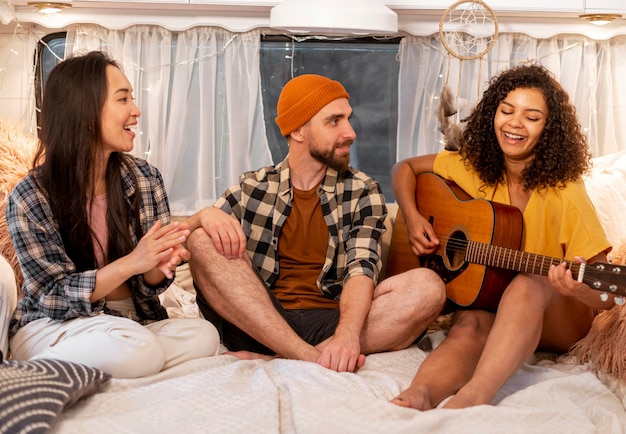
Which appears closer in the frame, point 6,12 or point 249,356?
point 249,356

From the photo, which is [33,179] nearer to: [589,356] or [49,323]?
[49,323]

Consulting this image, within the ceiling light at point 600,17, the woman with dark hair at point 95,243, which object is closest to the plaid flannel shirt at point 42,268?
the woman with dark hair at point 95,243

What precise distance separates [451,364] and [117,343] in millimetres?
946

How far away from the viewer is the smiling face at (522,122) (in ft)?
9.20

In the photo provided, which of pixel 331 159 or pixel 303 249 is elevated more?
pixel 331 159

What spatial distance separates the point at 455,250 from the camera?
2918mm

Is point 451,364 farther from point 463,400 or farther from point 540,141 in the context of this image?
point 540,141

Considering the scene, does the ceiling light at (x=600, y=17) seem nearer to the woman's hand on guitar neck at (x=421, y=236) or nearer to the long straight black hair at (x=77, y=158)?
the woman's hand on guitar neck at (x=421, y=236)

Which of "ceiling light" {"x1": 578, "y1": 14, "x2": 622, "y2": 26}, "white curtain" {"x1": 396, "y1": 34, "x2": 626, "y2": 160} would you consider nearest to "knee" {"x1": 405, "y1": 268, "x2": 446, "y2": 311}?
"white curtain" {"x1": 396, "y1": 34, "x2": 626, "y2": 160}

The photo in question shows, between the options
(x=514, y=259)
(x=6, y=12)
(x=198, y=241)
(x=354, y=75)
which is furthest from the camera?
(x=354, y=75)

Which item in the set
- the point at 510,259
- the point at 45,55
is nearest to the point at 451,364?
the point at 510,259

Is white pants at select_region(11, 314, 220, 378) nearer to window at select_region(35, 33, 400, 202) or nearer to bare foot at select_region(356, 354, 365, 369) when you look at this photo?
bare foot at select_region(356, 354, 365, 369)

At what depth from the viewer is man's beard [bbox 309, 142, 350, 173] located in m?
2.96

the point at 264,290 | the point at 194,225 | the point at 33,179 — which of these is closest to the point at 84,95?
the point at 33,179
